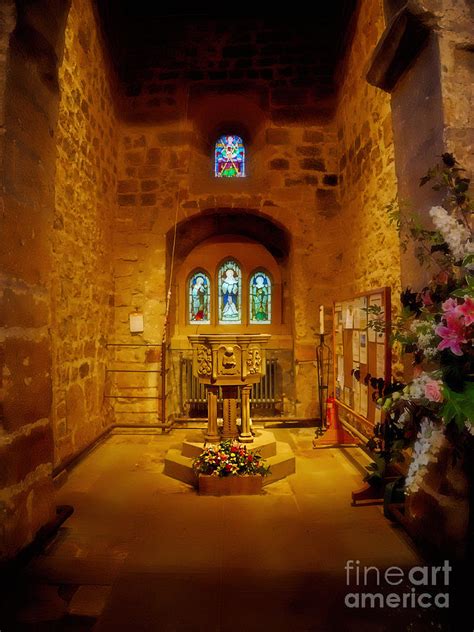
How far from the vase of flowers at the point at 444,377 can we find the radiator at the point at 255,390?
4.27 m

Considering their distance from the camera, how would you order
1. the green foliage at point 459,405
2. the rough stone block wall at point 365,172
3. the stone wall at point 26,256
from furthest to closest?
the rough stone block wall at point 365,172 < the stone wall at point 26,256 < the green foliage at point 459,405

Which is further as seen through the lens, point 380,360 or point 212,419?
point 212,419

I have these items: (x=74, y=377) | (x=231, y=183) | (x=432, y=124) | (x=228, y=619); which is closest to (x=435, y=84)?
(x=432, y=124)

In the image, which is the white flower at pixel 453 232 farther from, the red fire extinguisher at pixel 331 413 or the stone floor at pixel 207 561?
the red fire extinguisher at pixel 331 413

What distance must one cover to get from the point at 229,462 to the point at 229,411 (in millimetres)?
732

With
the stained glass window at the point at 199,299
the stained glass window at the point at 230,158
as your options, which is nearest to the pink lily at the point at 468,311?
the stained glass window at the point at 230,158

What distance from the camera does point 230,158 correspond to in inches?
255

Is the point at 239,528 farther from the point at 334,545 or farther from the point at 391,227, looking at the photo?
the point at 391,227

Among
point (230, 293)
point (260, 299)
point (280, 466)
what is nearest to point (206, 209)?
point (230, 293)

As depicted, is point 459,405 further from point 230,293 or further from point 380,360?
point 230,293

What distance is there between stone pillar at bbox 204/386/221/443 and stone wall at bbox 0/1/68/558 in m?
1.74

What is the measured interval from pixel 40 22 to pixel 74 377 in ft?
10.2

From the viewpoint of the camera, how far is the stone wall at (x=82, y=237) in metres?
3.94

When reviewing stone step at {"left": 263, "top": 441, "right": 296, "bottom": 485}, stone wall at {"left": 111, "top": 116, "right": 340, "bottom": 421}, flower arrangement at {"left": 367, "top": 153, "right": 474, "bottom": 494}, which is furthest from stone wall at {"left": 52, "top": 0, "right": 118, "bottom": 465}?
flower arrangement at {"left": 367, "top": 153, "right": 474, "bottom": 494}
